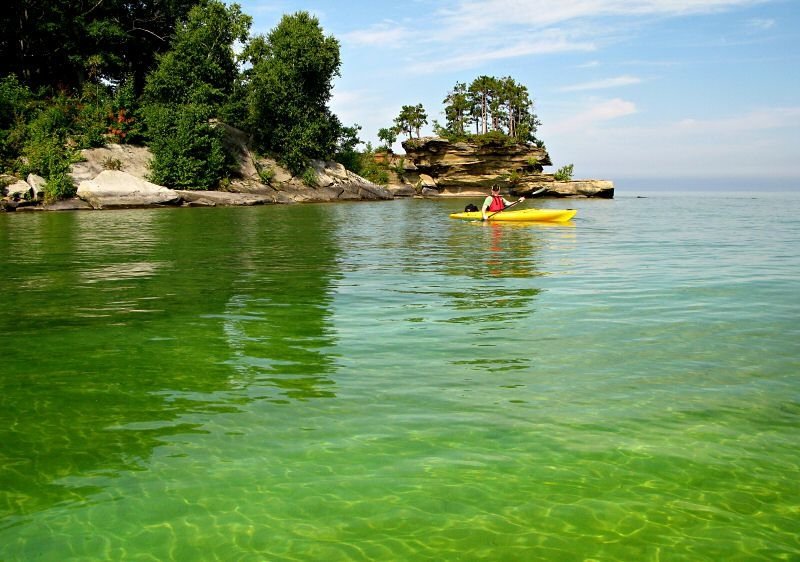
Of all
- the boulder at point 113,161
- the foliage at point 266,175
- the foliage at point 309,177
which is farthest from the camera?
the foliage at point 309,177

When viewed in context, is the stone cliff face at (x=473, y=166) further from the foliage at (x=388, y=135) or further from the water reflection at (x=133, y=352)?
the water reflection at (x=133, y=352)

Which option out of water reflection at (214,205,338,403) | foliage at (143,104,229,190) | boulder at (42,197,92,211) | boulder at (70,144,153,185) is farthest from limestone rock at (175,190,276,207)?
water reflection at (214,205,338,403)

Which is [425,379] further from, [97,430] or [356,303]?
[356,303]

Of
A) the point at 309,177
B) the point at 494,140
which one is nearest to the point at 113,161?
the point at 309,177

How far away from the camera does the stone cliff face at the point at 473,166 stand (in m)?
70.7

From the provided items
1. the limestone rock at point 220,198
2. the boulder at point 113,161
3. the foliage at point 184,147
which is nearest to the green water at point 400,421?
the boulder at point 113,161

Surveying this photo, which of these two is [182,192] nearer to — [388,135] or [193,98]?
[193,98]

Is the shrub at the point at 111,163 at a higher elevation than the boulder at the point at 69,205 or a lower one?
higher

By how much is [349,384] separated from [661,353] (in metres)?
3.61

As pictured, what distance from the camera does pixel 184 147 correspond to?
43156 mm

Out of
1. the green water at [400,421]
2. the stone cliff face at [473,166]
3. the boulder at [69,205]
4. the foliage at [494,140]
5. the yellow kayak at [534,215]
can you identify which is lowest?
the green water at [400,421]

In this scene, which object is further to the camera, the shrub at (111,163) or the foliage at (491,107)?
the foliage at (491,107)

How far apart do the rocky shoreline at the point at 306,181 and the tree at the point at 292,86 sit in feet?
5.53

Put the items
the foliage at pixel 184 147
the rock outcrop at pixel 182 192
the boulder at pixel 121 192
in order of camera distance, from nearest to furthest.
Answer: the rock outcrop at pixel 182 192 → the boulder at pixel 121 192 → the foliage at pixel 184 147
